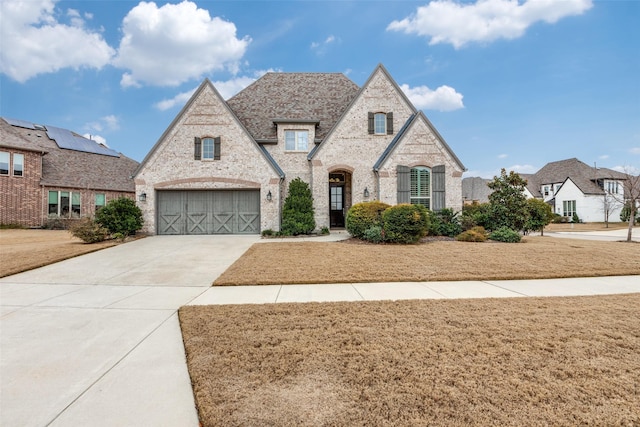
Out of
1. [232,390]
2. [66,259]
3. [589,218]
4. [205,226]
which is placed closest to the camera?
[232,390]

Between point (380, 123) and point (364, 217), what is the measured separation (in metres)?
7.15

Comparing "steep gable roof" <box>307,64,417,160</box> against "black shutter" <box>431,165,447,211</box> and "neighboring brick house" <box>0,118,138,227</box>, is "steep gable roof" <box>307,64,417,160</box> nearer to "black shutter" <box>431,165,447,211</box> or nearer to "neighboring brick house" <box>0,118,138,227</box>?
"black shutter" <box>431,165,447,211</box>

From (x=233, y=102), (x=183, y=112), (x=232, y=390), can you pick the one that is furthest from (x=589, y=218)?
(x=232, y=390)

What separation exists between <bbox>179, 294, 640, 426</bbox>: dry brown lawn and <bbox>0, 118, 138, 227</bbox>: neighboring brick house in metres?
20.4

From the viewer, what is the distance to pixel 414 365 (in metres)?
2.95

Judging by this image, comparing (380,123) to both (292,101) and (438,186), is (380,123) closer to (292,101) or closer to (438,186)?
(438,186)

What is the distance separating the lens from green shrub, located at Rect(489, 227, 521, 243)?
12961 millimetres

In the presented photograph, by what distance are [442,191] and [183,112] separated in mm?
14954

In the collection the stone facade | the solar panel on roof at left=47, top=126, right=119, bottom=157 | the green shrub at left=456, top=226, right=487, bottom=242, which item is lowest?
the green shrub at left=456, top=226, right=487, bottom=242

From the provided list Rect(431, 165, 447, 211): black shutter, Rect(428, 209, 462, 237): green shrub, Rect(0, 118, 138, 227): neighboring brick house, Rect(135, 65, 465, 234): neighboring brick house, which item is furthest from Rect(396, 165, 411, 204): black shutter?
Rect(0, 118, 138, 227): neighboring brick house

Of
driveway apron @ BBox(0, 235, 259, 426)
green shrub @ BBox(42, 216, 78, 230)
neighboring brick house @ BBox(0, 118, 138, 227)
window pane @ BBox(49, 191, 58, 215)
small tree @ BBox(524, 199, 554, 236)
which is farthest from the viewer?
window pane @ BBox(49, 191, 58, 215)

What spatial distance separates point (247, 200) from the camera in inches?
661

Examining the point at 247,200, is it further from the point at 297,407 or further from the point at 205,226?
the point at 297,407

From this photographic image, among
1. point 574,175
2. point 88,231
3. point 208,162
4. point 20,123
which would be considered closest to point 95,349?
point 88,231
